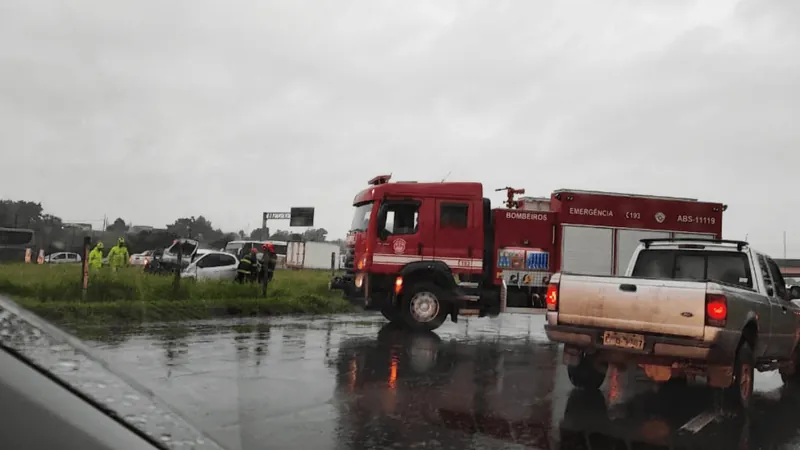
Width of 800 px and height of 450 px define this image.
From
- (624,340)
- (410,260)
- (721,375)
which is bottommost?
(721,375)

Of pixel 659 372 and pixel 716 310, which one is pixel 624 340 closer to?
pixel 659 372

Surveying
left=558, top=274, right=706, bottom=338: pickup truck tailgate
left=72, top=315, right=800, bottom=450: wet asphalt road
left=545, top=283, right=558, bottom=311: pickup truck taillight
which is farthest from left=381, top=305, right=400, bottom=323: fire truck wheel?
left=558, top=274, right=706, bottom=338: pickup truck tailgate

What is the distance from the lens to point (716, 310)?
6754mm

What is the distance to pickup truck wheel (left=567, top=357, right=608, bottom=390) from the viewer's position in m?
8.02

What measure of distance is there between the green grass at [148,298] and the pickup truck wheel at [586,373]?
8.25 m

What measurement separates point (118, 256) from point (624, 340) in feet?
47.7

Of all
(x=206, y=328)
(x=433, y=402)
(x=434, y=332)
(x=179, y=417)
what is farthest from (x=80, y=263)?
(x=179, y=417)

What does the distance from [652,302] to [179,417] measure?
5727mm

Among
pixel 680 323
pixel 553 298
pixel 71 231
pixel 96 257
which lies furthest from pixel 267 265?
pixel 680 323

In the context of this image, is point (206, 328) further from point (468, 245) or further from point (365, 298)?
point (468, 245)

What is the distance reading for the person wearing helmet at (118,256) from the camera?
56.4 ft

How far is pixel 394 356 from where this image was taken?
388 inches

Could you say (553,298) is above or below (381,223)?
below

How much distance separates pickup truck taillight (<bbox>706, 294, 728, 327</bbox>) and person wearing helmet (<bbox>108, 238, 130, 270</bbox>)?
564 inches
